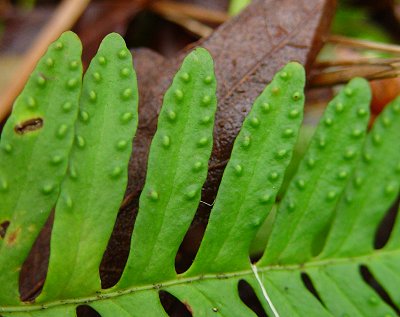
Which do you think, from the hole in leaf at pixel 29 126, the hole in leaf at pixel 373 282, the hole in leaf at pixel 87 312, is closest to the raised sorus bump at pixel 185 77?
the hole in leaf at pixel 29 126

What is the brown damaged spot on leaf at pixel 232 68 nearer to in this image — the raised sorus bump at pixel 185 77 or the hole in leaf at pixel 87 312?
the hole in leaf at pixel 87 312

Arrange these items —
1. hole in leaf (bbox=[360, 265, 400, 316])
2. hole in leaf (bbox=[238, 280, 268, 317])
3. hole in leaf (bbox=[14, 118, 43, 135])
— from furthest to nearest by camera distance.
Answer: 1. hole in leaf (bbox=[360, 265, 400, 316])
2. hole in leaf (bbox=[238, 280, 268, 317])
3. hole in leaf (bbox=[14, 118, 43, 135])

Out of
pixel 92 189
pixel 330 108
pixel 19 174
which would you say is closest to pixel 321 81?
pixel 330 108

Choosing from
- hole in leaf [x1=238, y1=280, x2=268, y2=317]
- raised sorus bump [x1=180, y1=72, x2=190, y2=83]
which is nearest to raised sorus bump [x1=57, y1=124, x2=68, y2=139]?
raised sorus bump [x1=180, y1=72, x2=190, y2=83]

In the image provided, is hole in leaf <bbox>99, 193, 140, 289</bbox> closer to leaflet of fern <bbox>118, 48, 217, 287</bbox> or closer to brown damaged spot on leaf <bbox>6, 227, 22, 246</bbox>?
leaflet of fern <bbox>118, 48, 217, 287</bbox>

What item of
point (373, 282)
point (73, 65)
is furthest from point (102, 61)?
point (373, 282)

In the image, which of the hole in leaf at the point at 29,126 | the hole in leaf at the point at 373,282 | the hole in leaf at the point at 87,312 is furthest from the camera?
the hole in leaf at the point at 373,282

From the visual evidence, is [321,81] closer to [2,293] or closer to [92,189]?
[92,189]

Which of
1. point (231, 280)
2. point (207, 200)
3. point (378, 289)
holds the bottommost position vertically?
point (378, 289)
